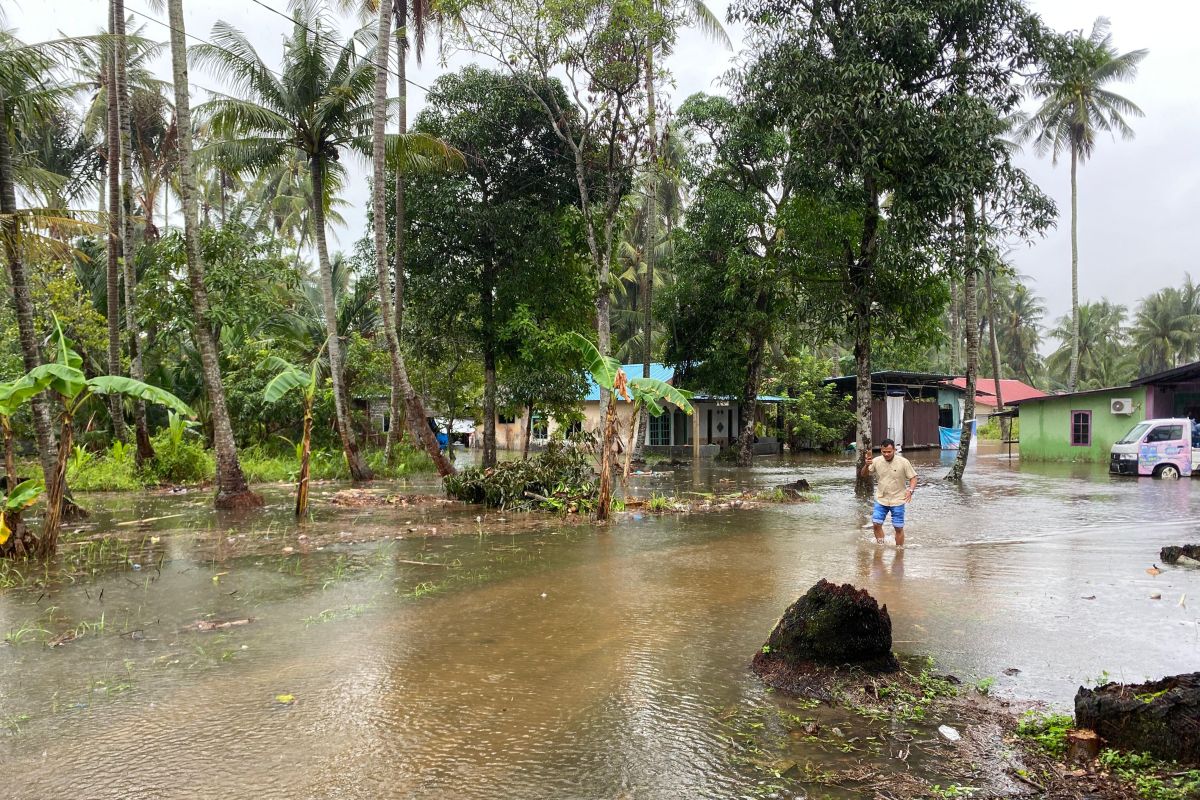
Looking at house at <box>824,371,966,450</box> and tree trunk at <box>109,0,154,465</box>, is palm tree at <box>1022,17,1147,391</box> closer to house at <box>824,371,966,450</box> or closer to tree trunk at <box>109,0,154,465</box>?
house at <box>824,371,966,450</box>

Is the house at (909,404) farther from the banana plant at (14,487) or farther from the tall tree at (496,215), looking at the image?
the banana plant at (14,487)

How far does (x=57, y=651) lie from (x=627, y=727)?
4.61 m

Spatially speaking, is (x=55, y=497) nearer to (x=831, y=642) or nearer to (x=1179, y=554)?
(x=831, y=642)

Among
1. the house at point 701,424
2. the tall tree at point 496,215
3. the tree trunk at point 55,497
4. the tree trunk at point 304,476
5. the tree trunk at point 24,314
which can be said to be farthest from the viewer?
the house at point 701,424

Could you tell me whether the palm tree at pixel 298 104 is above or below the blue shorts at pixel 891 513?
above

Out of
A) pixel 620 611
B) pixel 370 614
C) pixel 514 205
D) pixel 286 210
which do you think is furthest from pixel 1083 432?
pixel 286 210

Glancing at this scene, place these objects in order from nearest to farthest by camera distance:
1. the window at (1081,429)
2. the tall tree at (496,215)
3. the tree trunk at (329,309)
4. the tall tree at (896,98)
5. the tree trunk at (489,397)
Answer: the tall tree at (896,98)
the tree trunk at (329,309)
the tall tree at (496,215)
the tree trunk at (489,397)
the window at (1081,429)

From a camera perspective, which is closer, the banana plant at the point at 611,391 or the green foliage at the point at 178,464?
the banana plant at the point at 611,391

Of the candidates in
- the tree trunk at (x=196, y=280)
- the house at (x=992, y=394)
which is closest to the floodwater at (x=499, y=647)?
the tree trunk at (x=196, y=280)

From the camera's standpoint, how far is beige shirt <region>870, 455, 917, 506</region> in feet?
32.6

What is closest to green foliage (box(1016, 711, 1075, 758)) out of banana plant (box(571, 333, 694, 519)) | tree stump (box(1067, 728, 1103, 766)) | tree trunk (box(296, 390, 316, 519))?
tree stump (box(1067, 728, 1103, 766))

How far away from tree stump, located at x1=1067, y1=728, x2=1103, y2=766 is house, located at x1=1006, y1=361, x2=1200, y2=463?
22808mm

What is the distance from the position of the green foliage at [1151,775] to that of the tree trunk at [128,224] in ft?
60.5

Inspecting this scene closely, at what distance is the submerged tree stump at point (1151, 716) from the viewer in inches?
143
